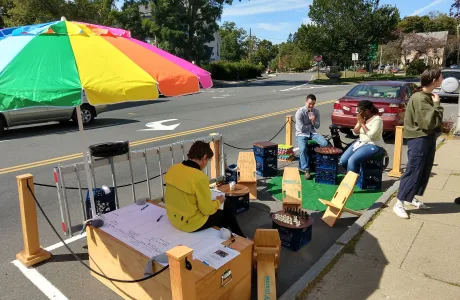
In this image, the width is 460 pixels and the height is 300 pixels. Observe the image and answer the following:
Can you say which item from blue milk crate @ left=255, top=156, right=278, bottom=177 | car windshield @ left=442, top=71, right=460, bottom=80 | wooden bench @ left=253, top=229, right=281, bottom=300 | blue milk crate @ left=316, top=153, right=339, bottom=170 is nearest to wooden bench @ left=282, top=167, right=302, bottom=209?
blue milk crate @ left=316, top=153, right=339, bottom=170

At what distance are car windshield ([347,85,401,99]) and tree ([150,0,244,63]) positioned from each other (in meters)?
29.5

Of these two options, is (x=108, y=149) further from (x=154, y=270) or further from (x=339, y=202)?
(x=339, y=202)

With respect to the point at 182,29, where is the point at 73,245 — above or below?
below

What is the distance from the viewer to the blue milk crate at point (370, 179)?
20.8 feet

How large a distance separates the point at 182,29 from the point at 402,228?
37.2 m

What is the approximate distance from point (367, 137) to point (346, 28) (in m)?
42.6

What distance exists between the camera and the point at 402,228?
4742 millimetres

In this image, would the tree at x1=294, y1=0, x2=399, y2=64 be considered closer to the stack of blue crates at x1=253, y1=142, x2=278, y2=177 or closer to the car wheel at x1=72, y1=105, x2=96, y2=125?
the car wheel at x1=72, y1=105, x2=96, y2=125

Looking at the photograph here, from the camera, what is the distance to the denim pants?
489 cm

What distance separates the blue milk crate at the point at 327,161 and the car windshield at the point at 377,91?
4.60 metres

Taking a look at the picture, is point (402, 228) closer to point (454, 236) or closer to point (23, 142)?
point (454, 236)

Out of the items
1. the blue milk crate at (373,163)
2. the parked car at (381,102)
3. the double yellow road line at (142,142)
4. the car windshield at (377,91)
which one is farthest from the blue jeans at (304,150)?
the double yellow road line at (142,142)

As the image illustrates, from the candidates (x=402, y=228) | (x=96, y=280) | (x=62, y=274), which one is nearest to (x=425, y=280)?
(x=402, y=228)

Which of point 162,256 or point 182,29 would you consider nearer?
point 162,256
